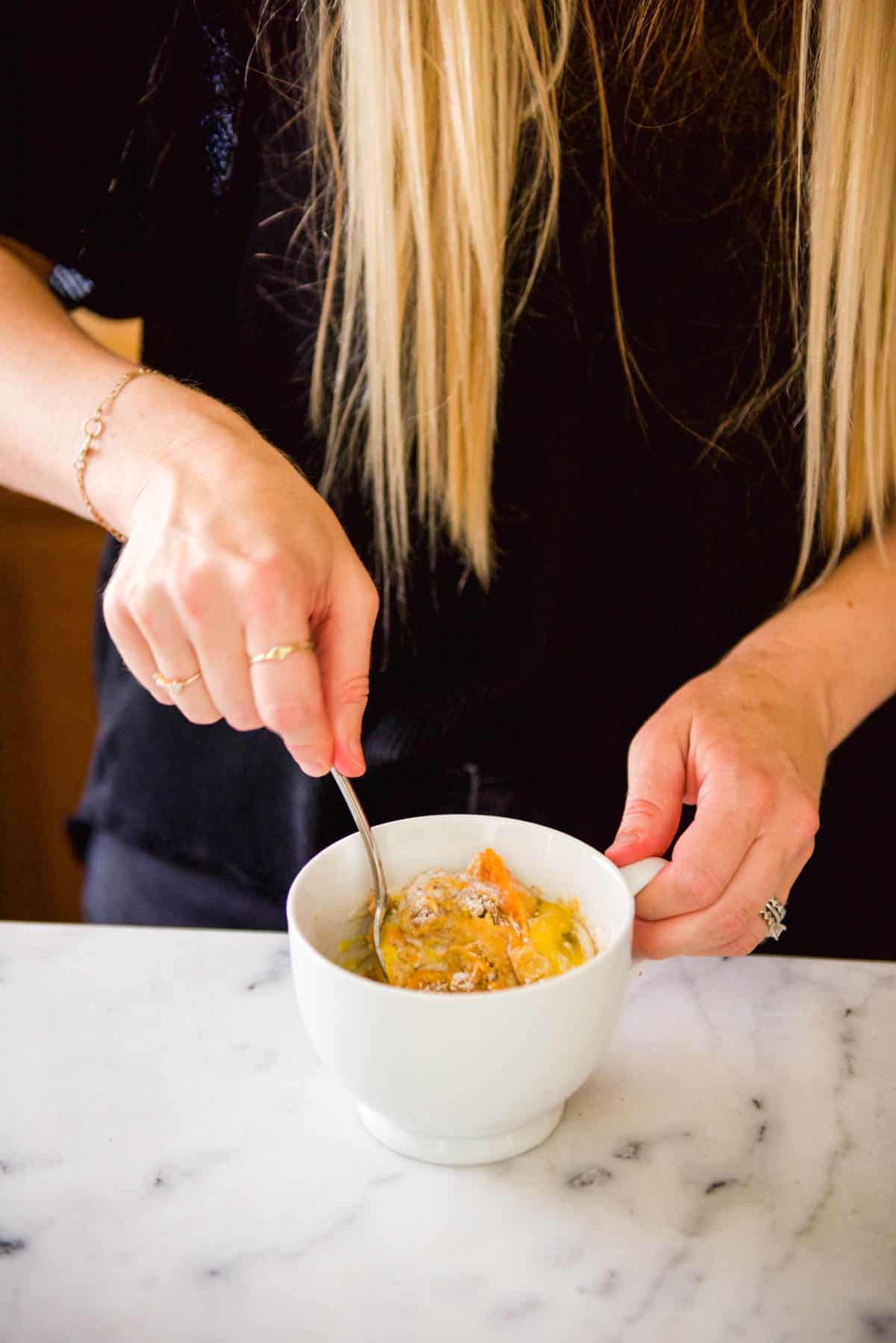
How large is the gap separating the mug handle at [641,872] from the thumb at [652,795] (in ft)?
0.08

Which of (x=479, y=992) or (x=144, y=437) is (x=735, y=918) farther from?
(x=144, y=437)

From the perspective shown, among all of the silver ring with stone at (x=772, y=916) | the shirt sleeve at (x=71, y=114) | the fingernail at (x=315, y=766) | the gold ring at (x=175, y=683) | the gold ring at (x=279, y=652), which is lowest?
the silver ring with stone at (x=772, y=916)

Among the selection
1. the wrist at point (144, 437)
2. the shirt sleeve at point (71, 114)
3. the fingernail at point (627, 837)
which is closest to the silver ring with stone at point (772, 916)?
the fingernail at point (627, 837)

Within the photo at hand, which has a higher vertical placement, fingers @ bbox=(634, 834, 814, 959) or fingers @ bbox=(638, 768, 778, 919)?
fingers @ bbox=(638, 768, 778, 919)

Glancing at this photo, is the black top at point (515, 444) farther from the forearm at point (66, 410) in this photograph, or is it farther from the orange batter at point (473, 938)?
the orange batter at point (473, 938)

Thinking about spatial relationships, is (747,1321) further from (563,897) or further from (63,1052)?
(63,1052)

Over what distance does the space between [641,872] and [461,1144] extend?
0.19 meters

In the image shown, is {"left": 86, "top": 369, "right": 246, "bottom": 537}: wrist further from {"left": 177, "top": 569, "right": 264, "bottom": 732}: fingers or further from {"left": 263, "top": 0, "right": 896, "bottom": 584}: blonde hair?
{"left": 263, "top": 0, "right": 896, "bottom": 584}: blonde hair

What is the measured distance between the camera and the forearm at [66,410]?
0.69m

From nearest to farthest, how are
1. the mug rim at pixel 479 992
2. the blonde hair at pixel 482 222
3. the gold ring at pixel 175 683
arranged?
the mug rim at pixel 479 992 → the gold ring at pixel 175 683 → the blonde hair at pixel 482 222

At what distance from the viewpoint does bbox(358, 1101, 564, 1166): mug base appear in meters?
0.59

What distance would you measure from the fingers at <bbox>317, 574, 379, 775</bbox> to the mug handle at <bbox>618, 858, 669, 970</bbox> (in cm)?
19

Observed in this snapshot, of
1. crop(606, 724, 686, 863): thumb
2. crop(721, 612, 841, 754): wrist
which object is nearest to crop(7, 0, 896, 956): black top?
crop(721, 612, 841, 754): wrist

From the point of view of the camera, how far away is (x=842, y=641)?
91cm
